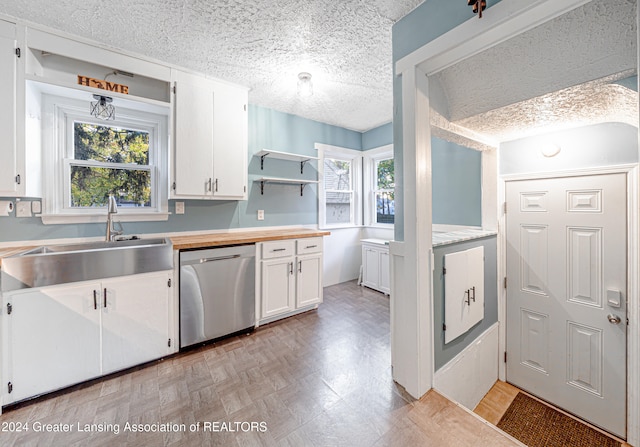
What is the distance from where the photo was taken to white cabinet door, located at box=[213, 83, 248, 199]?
252 centimetres

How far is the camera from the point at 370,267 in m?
3.76

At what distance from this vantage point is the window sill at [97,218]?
6.76 ft

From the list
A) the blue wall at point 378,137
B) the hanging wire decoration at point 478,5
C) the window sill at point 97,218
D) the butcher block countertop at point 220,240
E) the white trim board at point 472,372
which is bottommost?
the white trim board at point 472,372

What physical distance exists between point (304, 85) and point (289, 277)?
2.05 m

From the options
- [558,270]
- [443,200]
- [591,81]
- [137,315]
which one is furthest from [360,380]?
[591,81]

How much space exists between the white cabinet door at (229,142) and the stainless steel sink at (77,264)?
2.85 ft

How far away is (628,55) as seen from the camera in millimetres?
1257

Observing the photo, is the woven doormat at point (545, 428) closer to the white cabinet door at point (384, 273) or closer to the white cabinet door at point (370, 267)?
the white cabinet door at point (384, 273)

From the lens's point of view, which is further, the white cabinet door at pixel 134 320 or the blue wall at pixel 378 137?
the blue wall at pixel 378 137

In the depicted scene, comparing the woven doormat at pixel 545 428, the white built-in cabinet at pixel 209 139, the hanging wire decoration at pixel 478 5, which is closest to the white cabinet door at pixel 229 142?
the white built-in cabinet at pixel 209 139

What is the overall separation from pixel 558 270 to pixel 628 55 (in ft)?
5.15

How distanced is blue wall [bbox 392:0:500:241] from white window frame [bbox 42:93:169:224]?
87.3 inches

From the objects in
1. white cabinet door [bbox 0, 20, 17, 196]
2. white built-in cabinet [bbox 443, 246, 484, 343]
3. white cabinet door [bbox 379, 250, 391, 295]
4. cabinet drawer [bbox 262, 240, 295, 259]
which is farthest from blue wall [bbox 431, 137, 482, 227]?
white cabinet door [bbox 0, 20, 17, 196]

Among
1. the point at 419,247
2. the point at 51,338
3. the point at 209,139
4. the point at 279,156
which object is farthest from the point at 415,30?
the point at 51,338
